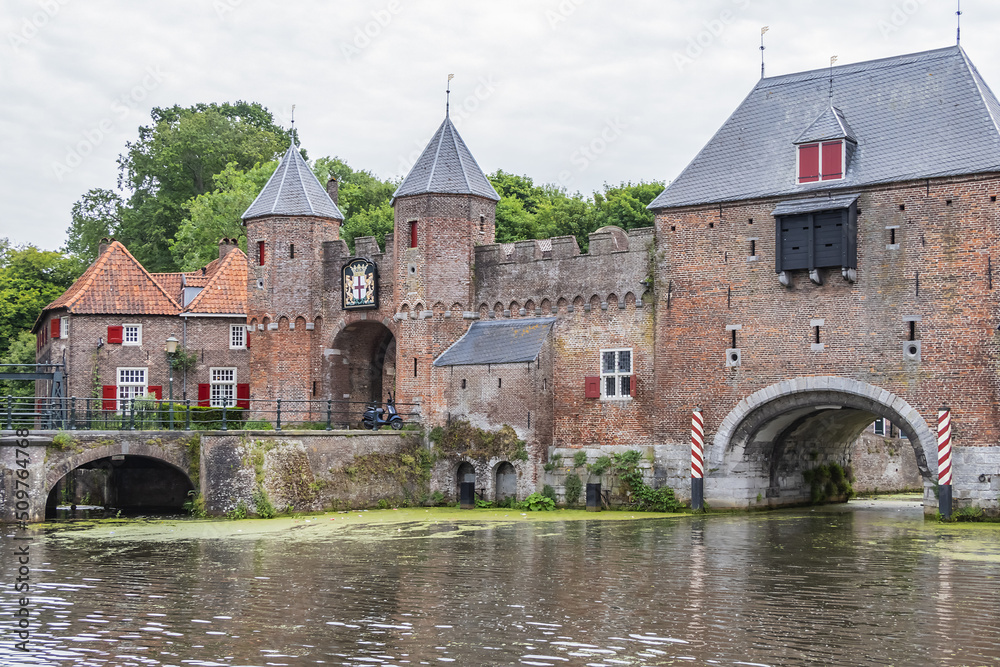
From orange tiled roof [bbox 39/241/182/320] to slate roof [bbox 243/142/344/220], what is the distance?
515 centimetres

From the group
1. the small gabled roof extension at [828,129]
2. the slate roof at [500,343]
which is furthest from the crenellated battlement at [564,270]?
the small gabled roof extension at [828,129]

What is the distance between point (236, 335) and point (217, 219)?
10993 millimetres

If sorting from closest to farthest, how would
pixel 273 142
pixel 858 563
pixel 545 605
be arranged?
pixel 545 605 < pixel 858 563 < pixel 273 142

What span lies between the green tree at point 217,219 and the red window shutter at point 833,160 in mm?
25807

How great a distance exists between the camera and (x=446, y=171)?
3003 cm

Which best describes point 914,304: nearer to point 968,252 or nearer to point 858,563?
point 968,252

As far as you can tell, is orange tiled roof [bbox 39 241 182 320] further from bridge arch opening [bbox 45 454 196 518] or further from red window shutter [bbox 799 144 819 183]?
red window shutter [bbox 799 144 819 183]

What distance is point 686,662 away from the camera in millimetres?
10508

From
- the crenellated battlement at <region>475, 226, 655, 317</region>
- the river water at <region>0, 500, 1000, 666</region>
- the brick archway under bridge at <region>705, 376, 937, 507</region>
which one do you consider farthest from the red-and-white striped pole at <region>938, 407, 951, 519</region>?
the crenellated battlement at <region>475, 226, 655, 317</region>

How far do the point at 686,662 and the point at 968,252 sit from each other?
1544 centimetres

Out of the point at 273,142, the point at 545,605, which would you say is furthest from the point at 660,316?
the point at 273,142

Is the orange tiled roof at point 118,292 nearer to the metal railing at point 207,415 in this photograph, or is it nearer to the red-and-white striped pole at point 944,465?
the metal railing at point 207,415

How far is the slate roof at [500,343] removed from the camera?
2816 centimetres

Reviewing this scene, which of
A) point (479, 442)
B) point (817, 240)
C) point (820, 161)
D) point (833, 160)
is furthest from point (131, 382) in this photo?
point (833, 160)
